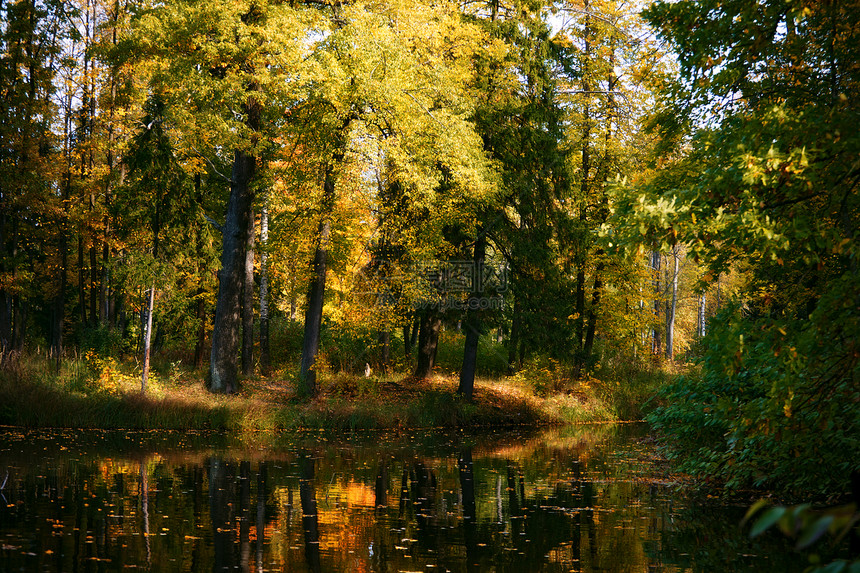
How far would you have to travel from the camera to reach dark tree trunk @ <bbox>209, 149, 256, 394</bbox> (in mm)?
22078

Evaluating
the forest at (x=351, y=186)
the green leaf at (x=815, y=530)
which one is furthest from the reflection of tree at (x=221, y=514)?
the forest at (x=351, y=186)

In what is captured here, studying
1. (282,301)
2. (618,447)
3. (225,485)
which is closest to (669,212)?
(225,485)

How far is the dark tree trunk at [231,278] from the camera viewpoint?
869 inches

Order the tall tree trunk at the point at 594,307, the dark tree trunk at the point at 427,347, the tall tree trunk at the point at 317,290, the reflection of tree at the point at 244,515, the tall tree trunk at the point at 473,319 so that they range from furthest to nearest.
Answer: the tall tree trunk at the point at 594,307 < the dark tree trunk at the point at 427,347 < the tall tree trunk at the point at 473,319 < the tall tree trunk at the point at 317,290 < the reflection of tree at the point at 244,515

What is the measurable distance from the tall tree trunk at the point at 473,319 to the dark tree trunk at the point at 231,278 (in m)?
7.07

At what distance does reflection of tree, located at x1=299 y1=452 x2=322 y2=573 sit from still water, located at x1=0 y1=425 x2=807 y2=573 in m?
0.03

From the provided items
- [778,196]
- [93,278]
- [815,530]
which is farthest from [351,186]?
[815,530]

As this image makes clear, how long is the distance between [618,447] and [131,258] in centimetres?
1372

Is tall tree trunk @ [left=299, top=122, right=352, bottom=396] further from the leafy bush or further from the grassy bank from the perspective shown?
the leafy bush

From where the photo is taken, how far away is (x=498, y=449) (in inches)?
715

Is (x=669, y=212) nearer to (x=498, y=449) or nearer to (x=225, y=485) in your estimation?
(x=225, y=485)

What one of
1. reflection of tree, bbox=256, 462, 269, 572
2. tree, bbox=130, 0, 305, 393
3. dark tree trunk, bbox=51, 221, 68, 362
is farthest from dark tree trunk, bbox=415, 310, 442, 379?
reflection of tree, bbox=256, 462, 269, 572

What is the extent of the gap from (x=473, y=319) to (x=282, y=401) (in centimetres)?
630

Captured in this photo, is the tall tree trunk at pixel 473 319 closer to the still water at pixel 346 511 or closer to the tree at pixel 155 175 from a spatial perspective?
the still water at pixel 346 511
